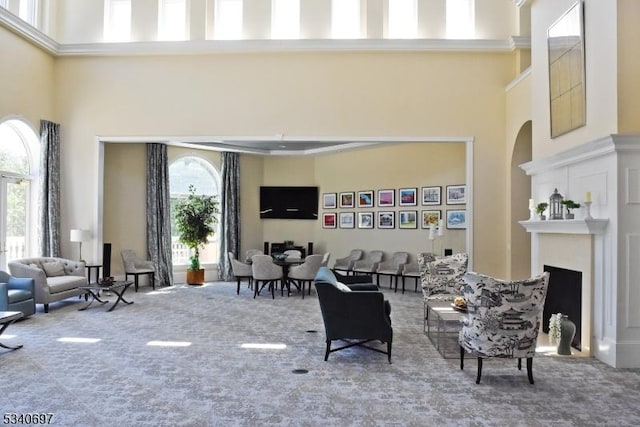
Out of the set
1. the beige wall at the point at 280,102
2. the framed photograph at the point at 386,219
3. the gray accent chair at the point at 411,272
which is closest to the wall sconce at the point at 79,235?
the beige wall at the point at 280,102

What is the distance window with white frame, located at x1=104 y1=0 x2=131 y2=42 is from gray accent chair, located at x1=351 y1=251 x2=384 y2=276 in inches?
287

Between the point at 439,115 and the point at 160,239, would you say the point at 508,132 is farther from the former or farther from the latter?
the point at 160,239

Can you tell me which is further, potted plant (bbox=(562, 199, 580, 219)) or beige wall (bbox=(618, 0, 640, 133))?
potted plant (bbox=(562, 199, 580, 219))

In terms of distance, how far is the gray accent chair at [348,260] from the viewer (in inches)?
467

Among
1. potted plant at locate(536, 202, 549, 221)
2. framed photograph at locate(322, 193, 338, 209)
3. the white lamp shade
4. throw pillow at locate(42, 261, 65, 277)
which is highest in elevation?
framed photograph at locate(322, 193, 338, 209)

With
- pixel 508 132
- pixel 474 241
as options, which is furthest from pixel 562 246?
pixel 508 132

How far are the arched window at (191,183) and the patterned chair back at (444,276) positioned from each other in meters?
6.72

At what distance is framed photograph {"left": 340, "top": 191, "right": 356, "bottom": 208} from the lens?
1257cm

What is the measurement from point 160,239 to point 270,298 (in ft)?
12.0

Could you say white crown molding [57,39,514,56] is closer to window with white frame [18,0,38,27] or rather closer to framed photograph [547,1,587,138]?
window with white frame [18,0,38,27]

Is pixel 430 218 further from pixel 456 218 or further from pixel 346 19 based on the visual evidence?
pixel 346 19

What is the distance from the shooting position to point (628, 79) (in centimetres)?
500

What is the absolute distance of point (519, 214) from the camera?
349 inches

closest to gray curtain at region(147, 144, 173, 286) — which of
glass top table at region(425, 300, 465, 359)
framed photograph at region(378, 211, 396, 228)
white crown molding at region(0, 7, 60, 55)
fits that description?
white crown molding at region(0, 7, 60, 55)
